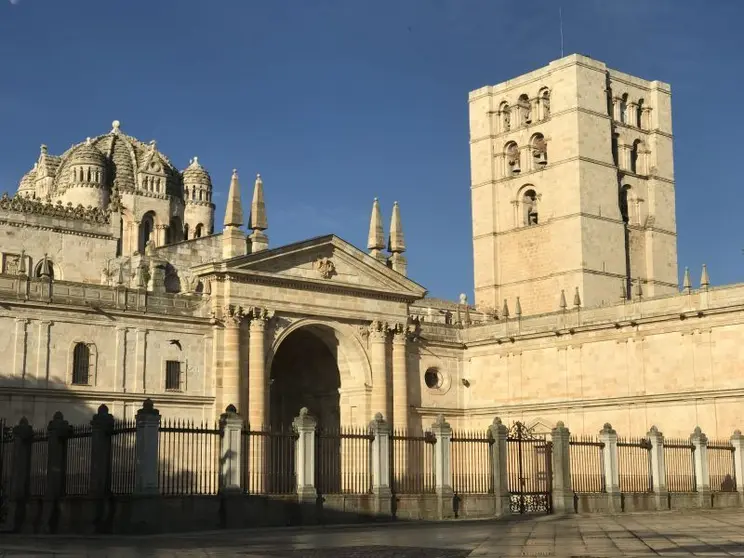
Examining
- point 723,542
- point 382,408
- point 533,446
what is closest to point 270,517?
point 533,446

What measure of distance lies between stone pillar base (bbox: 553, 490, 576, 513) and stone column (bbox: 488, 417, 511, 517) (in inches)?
66.2

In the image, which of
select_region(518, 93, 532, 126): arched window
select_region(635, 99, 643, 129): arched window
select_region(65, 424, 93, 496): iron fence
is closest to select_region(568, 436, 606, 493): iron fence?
select_region(65, 424, 93, 496): iron fence

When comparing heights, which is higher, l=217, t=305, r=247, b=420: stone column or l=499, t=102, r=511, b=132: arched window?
→ l=499, t=102, r=511, b=132: arched window

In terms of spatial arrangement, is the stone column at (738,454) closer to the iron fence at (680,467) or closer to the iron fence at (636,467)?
the iron fence at (680,467)

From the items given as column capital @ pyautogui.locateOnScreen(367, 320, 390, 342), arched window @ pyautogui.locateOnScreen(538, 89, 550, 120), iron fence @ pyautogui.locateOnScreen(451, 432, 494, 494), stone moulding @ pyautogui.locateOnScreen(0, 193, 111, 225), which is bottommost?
iron fence @ pyautogui.locateOnScreen(451, 432, 494, 494)

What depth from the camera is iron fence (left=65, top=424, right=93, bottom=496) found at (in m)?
29.3

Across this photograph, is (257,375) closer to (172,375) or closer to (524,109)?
(172,375)

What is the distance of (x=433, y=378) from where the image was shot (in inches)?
2052

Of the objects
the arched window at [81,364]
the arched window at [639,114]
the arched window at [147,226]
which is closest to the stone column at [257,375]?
the arched window at [81,364]

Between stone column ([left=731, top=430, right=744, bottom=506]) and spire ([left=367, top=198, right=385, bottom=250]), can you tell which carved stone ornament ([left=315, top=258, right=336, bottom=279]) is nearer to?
spire ([left=367, top=198, right=385, bottom=250])

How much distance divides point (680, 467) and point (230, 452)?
17.6m

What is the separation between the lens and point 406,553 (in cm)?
1959

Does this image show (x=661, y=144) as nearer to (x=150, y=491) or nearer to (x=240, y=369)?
(x=240, y=369)

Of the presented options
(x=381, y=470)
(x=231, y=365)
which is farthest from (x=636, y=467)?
(x=231, y=365)
